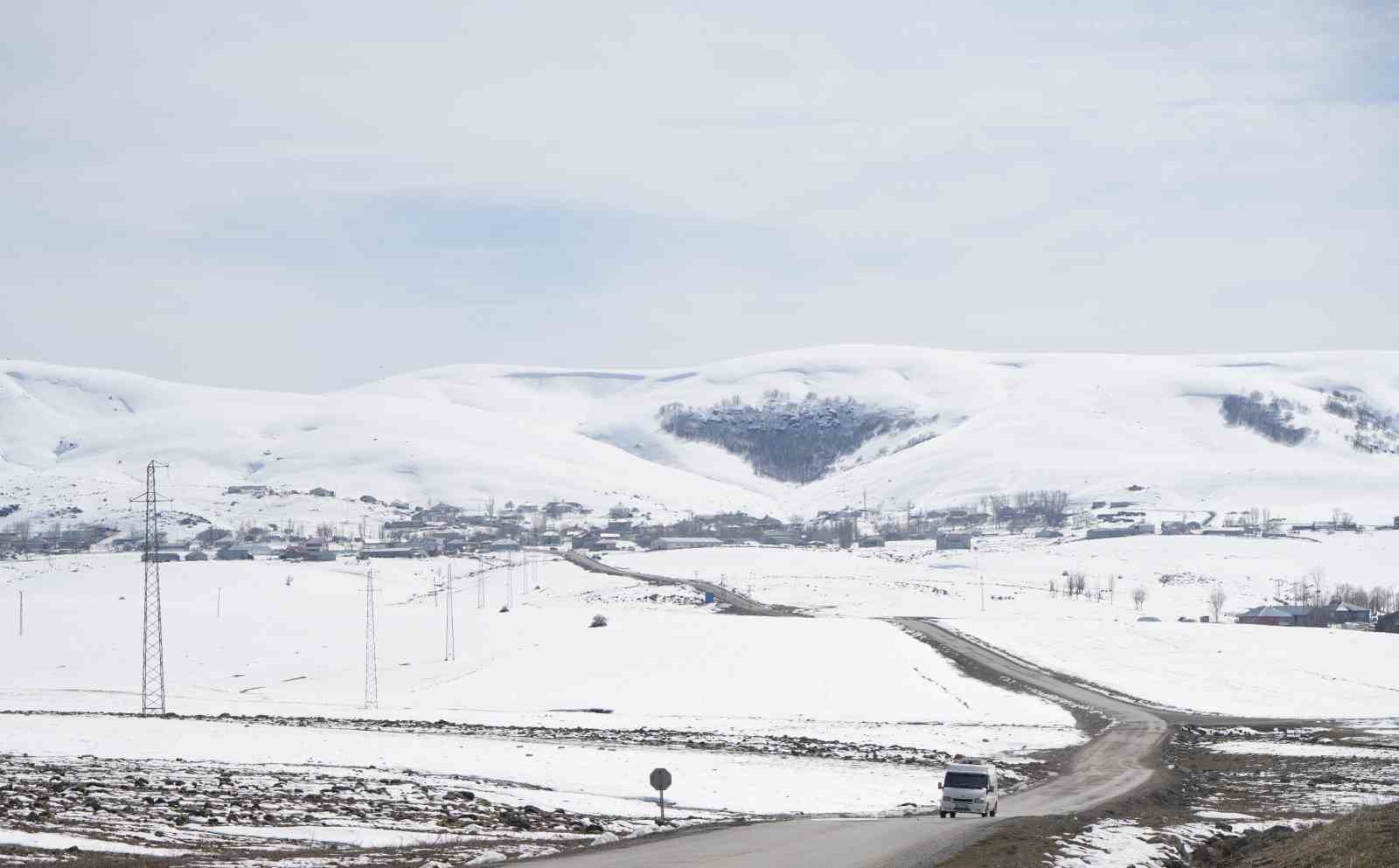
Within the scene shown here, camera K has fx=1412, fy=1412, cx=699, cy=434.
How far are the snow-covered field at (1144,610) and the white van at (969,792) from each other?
3529 cm

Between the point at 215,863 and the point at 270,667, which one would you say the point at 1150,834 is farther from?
the point at 270,667

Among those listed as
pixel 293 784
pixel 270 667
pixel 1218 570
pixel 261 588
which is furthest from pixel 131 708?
pixel 1218 570

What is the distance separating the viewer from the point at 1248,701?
68000mm

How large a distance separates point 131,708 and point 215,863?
48151 mm

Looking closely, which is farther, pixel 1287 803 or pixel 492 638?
pixel 492 638

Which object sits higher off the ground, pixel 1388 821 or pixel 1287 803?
pixel 1388 821

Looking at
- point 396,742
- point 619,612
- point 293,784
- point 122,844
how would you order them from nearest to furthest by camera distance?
point 122,844
point 293,784
point 396,742
point 619,612

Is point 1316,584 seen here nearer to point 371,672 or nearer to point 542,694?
point 542,694

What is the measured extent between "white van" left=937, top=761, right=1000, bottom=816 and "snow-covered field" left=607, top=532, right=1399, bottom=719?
35.3 m

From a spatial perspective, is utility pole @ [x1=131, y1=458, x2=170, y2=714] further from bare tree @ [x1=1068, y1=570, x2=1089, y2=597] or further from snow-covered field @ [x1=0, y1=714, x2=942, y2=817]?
bare tree @ [x1=1068, y1=570, x2=1089, y2=597]

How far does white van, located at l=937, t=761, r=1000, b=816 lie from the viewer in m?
32.1

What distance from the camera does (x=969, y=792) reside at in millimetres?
32344

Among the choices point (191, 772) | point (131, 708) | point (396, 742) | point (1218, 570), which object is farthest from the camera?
point (1218, 570)

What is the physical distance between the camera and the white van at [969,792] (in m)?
32.1
